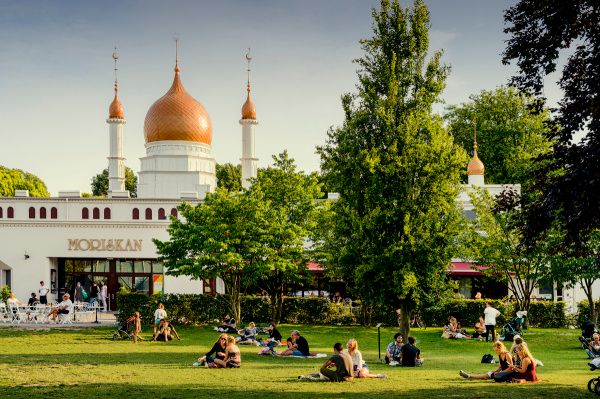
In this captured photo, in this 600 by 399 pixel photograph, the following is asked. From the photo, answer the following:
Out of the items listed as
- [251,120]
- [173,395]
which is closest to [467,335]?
[173,395]

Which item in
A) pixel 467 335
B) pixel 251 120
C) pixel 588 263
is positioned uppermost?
pixel 251 120

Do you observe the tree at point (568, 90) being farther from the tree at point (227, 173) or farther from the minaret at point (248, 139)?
the tree at point (227, 173)

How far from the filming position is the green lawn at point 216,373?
15398 mm

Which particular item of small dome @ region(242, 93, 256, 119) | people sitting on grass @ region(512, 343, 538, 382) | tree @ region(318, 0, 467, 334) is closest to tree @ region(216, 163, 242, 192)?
small dome @ region(242, 93, 256, 119)

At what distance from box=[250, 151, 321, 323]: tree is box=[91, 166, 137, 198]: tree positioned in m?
50.6

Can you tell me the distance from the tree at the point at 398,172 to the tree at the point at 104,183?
6597cm

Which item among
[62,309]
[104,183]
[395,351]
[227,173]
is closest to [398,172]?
[395,351]

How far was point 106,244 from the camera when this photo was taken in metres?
44.1

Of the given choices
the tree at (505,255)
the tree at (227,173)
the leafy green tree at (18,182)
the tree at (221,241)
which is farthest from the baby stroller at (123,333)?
the leafy green tree at (18,182)

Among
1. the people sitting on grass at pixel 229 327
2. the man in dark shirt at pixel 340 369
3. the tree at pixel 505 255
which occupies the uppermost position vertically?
the tree at pixel 505 255

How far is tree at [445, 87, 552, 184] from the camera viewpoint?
60594mm

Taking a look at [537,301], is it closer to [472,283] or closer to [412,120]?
[472,283]

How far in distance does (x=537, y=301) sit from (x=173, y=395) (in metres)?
26.4

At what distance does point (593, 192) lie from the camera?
1266 centimetres
